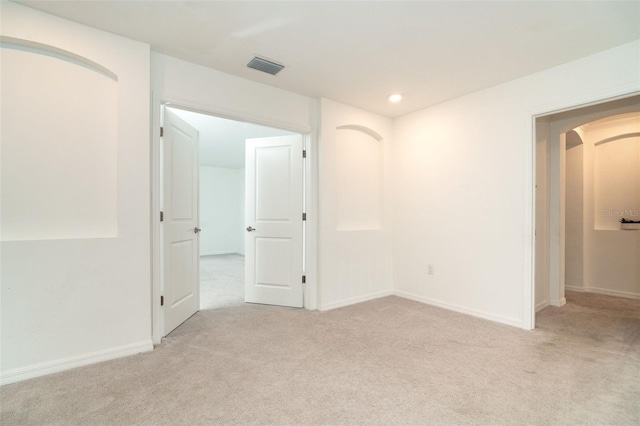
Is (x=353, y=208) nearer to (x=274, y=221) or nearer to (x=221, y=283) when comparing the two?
(x=274, y=221)

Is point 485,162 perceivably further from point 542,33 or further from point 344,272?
point 344,272

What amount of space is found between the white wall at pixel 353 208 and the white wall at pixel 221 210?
536cm

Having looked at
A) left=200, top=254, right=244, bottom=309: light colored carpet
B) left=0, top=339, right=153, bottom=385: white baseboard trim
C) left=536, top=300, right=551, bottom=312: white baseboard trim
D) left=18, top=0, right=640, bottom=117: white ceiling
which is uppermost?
left=18, top=0, right=640, bottom=117: white ceiling

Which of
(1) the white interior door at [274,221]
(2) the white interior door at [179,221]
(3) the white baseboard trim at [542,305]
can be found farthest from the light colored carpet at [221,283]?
(3) the white baseboard trim at [542,305]

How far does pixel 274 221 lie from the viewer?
3859 millimetres

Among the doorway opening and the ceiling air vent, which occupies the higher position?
the ceiling air vent

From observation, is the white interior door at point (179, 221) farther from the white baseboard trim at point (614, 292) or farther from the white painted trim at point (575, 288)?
the white baseboard trim at point (614, 292)

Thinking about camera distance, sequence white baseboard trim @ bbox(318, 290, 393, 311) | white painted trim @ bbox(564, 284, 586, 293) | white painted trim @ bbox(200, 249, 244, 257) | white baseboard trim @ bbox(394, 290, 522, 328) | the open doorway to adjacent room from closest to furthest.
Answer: white baseboard trim @ bbox(394, 290, 522, 328)
white baseboard trim @ bbox(318, 290, 393, 311)
white painted trim @ bbox(564, 284, 586, 293)
the open doorway to adjacent room
white painted trim @ bbox(200, 249, 244, 257)

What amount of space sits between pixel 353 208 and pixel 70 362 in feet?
10.3

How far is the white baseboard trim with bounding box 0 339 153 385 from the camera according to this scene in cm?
202

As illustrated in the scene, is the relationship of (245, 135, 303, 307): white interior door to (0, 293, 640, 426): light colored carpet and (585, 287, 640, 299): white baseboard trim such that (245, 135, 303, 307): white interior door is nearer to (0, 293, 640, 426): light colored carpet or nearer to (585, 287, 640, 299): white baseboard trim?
(0, 293, 640, 426): light colored carpet

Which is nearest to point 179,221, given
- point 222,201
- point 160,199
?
point 160,199

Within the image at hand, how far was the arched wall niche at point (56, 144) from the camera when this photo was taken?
2.09 metres

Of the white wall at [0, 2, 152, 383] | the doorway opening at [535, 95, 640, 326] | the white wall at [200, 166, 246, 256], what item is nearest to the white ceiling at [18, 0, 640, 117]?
the white wall at [0, 2, 152, 383]
